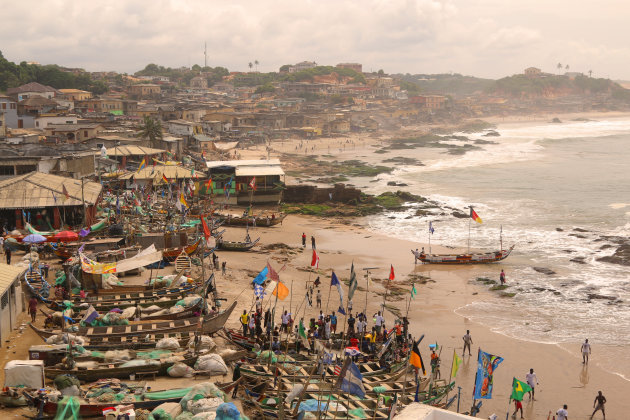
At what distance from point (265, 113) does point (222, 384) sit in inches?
3279

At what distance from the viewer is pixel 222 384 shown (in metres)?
13.7

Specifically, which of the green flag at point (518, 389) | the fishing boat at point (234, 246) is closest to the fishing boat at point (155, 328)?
the green flag at point (518, 389)

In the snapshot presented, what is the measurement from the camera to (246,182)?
140 feet

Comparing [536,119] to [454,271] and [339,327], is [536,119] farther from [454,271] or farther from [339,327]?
[339,327]

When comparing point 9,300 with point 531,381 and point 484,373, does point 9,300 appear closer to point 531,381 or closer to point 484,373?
point 484,373

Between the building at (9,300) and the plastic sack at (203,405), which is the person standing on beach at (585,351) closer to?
the plastic sack at (203,405)

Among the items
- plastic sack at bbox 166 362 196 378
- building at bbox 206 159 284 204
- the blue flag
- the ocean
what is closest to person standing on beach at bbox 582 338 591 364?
the ocean

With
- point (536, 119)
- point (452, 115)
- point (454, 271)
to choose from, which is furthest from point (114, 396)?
point (536, 119)

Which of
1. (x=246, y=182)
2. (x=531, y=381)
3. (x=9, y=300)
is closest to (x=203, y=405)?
(x=9, y=300)

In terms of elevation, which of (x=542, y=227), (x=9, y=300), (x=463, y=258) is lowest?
(x=463, y=258)

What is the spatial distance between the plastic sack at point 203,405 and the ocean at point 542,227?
Result: 522 inches

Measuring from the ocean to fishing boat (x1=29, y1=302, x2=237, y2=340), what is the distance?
10.8 meters

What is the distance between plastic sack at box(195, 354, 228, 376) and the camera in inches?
567

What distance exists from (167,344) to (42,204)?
15456 mm
